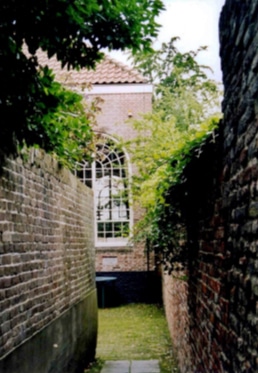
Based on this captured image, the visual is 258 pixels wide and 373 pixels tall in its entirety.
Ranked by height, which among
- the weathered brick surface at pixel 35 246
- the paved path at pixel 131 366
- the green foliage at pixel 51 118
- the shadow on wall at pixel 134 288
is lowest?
the paved path at pixel 131 366

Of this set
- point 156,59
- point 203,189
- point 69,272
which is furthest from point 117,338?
point 156,59

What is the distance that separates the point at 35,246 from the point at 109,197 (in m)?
12.6

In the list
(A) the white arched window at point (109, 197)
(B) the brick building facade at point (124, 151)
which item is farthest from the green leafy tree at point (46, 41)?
(A) the white arched window at point (109, 197)

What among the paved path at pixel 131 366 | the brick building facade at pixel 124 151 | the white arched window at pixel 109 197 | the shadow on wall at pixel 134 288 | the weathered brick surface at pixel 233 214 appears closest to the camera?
the weathered brick surface at pixel 233 214

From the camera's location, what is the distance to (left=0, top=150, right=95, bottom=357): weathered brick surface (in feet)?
12.9

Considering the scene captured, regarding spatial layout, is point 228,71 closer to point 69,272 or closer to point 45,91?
point 45,91

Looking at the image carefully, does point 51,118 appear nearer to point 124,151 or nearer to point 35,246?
point 35,246

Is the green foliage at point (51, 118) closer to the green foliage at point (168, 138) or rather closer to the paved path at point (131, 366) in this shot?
the green foliage at point (168, 138)

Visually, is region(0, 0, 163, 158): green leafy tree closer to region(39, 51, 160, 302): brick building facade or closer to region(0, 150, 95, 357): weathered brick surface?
region(0, 150, 95, 357): weathered brick surface

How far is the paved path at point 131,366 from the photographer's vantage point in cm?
825

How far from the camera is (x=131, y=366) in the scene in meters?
8.61

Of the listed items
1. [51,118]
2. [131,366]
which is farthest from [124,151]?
[51,118]

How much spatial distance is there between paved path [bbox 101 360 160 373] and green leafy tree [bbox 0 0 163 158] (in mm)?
5210

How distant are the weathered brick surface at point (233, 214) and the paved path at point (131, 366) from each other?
166 inches
